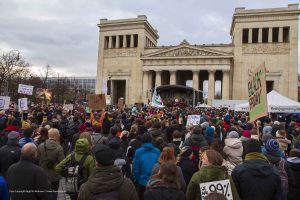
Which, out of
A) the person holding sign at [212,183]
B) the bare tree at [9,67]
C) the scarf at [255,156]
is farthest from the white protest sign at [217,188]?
the bare tree at [9,67]

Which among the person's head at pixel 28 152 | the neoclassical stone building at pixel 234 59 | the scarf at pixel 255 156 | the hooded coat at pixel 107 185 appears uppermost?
the neoclassical stone building at pixel 234 59

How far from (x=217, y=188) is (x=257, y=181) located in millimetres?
740

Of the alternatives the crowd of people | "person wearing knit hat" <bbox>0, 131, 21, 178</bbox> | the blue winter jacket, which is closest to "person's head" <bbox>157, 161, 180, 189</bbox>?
the crowd of people

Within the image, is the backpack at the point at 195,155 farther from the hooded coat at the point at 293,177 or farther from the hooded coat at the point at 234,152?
the hooded coat at the point at 293,177

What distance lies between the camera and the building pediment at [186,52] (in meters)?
59.5

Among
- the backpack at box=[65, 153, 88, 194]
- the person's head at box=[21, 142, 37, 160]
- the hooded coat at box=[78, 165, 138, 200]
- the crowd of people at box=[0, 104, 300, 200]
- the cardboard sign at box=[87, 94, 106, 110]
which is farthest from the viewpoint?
the cardboard sign at box=[87, 94, 106, 110]

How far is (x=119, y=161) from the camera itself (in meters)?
6.67

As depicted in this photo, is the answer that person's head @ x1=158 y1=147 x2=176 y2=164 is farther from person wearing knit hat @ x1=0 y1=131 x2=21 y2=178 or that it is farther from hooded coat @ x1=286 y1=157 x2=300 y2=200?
person wearing knit hat @ x1=0 y1=131 x2=21 y2=178

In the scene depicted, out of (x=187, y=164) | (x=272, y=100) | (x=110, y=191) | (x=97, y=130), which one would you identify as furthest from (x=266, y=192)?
(x=272, y=100)

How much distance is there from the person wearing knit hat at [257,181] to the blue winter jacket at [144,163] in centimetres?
217

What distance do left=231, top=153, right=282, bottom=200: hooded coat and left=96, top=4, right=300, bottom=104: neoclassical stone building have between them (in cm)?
5508

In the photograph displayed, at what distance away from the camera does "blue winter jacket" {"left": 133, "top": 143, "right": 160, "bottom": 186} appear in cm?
679

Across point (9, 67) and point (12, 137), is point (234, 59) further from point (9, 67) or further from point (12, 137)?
point (12, 137)

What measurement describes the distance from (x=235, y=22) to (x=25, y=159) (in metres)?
61.4
